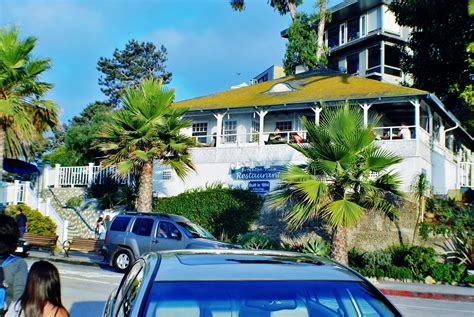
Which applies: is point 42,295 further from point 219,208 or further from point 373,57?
point 373,57

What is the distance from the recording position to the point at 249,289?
3.48m

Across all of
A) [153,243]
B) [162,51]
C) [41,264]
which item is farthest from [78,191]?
[162,51]

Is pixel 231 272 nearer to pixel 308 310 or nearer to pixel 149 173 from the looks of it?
pixel 308 310

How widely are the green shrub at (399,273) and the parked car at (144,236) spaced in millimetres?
5776

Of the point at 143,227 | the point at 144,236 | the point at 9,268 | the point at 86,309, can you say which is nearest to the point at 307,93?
the point at 143,227

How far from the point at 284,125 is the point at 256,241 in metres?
11.2

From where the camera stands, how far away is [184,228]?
709 inches

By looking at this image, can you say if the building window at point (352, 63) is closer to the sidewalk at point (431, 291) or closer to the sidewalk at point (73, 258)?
the sidewalk at point (73, 258)

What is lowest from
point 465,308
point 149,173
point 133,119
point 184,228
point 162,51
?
point 465,308

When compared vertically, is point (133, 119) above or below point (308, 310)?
above

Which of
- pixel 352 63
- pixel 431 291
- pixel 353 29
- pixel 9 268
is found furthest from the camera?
pixel 353 29

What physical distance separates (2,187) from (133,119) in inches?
401

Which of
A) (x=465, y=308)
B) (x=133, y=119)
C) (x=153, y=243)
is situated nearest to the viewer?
(x=465, y=308)

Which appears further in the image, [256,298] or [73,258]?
[73,258]
